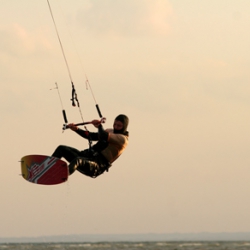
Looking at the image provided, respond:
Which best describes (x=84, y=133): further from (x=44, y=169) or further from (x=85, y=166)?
(x=44, y=169)

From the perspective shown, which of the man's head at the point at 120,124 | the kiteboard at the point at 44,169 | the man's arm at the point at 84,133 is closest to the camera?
the man's arm at the point at 84,133

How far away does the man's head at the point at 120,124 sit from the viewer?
56.3ft

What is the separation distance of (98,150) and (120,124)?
A: 752 millimetres

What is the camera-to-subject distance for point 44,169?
1798 cm

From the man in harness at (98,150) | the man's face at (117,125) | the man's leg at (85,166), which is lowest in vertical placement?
the man's leg at (85,166)

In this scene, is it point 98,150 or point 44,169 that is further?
point 44,169

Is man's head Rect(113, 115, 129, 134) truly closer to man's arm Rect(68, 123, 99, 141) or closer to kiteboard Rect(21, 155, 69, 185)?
man's arm Rect(68, 123, 99, 141)

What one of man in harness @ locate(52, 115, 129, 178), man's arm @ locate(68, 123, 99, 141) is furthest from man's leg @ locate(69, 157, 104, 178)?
man's arm @ locate(68, 123, 99, 141)

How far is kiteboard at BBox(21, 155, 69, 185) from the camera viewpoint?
17391mm

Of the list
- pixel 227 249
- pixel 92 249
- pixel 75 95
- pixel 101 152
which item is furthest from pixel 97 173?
pixel 92 249

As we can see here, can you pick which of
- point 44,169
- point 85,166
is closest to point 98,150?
point 85,166

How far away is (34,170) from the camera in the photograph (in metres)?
18.3

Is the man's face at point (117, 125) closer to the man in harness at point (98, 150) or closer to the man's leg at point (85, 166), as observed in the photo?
the man in harness at point (98, 150)

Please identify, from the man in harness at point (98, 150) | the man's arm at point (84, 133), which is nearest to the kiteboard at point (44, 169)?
the man in harness at point (98, 150)
